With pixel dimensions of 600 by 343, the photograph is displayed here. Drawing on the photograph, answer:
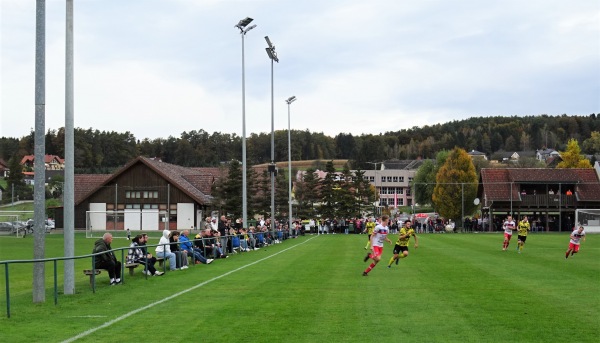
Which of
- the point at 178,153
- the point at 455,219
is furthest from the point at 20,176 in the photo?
the point at 455,219

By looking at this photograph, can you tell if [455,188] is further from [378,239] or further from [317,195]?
[378,239]

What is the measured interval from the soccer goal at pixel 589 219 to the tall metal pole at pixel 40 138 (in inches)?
2417

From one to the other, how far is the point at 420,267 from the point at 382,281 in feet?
17.8

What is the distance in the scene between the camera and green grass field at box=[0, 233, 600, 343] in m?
11.4

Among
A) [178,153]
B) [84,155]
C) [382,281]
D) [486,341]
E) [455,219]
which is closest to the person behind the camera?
[486,341]

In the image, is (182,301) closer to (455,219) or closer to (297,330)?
(297,330)

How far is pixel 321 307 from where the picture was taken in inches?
567

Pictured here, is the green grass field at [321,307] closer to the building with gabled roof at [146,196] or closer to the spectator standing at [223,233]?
the spectator standing at [223,233]

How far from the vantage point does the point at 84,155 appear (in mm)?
126188

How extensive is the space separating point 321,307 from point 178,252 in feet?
39.1

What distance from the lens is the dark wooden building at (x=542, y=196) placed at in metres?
84.6

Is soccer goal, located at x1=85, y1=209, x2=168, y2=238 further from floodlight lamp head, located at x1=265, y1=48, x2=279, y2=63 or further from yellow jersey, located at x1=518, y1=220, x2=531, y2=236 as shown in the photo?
yellow jersey, located at x1=518, y1=220, x2=531, y2=236

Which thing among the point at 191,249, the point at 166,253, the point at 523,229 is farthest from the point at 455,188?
the point at 166,253

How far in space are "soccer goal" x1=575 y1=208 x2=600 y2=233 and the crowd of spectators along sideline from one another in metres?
36.7
